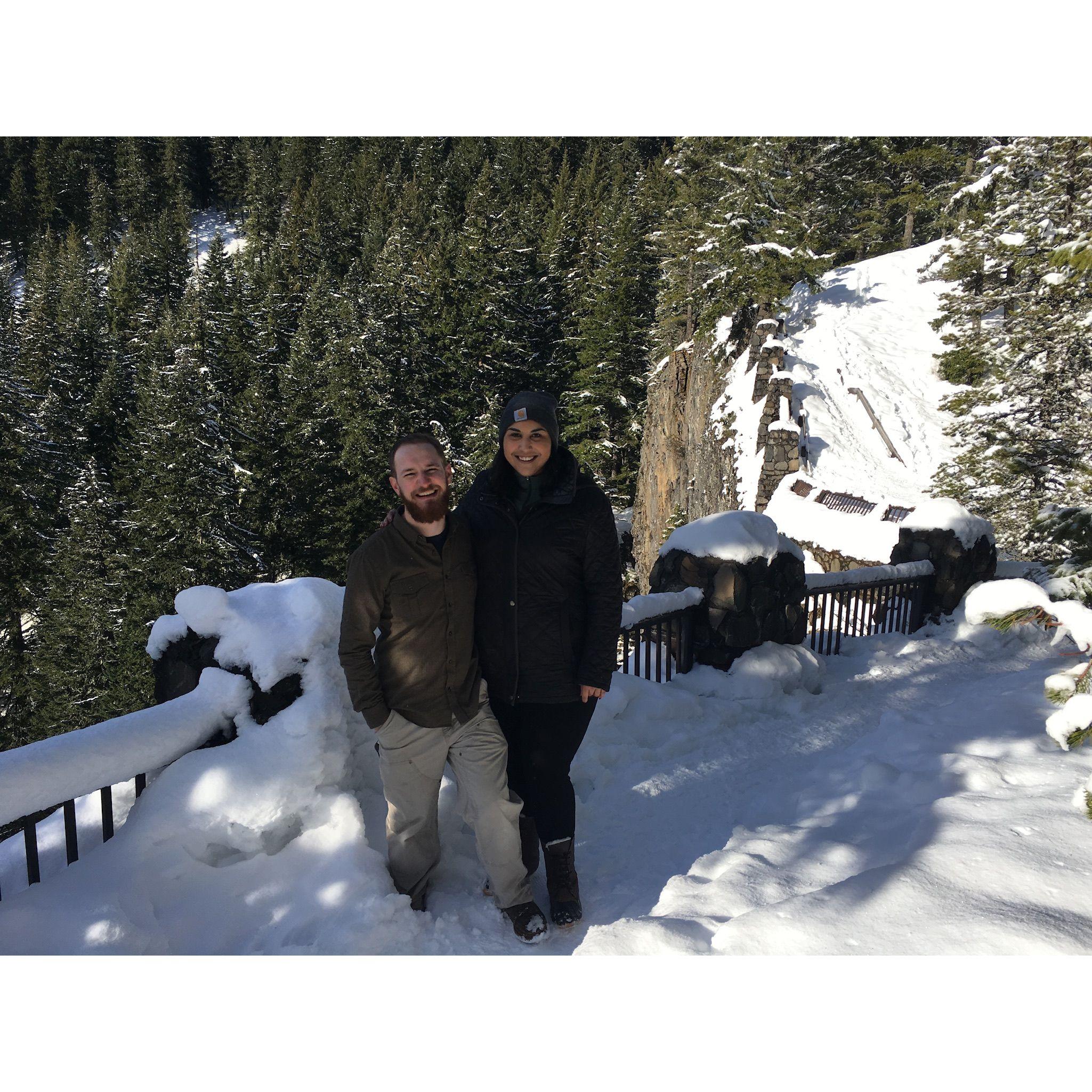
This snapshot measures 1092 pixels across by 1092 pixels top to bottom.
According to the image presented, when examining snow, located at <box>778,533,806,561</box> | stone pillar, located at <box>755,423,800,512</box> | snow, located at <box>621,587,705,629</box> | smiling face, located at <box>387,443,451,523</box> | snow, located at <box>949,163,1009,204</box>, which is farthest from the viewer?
stone pillar, located at <box>755,423,800,512</box>

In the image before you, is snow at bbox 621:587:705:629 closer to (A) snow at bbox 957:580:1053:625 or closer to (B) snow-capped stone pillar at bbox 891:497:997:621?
(A) snow at bbox 957:580:1053:625

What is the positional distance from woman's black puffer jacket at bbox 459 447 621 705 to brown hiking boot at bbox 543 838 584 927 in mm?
613

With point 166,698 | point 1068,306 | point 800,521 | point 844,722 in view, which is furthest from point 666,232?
point 166,698

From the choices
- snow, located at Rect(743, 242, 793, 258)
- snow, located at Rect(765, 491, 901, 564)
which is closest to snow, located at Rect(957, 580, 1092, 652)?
snow, located at Rect(765, 491, 901, 564)

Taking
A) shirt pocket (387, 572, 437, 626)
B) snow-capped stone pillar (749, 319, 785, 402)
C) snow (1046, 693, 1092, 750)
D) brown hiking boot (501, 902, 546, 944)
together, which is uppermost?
snow-capped stone pillar (749, 319, 785, 402)

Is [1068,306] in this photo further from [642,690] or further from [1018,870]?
[1018,870]

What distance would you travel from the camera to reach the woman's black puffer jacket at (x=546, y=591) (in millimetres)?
2811

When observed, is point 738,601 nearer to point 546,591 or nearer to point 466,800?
point 546,591

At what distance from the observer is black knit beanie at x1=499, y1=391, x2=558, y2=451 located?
2.77m

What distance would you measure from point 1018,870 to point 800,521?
16.3m

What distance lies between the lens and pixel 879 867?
289 cm

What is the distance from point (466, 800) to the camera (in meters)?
2.86

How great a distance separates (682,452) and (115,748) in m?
23.5

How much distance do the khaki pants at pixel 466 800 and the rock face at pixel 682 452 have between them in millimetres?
18769
